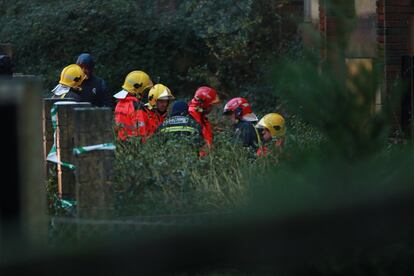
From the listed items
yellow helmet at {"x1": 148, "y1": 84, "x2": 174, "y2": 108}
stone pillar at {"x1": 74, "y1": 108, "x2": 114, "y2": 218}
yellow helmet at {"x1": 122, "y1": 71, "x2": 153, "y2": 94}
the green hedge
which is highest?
the green hedge

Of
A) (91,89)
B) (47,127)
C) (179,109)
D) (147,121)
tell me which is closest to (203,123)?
(179,109)

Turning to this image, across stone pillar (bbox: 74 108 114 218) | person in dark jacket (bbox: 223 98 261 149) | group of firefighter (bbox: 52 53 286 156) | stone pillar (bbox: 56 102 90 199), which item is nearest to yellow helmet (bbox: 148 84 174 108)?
group of firefighter (bbox: 52 53 286 156)

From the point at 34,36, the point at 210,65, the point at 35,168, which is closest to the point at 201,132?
the point at 35,168

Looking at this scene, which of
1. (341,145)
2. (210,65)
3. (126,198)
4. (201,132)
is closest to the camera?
(341,145)

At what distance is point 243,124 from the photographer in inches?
395

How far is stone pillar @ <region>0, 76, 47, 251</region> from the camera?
2.40 meters

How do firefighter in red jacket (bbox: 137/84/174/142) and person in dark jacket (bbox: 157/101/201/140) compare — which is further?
firefighter in red jacket (bbox: 137/84/174/142)

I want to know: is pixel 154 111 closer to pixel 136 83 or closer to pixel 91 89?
pixel 136 83

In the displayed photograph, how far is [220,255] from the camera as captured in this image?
2418 millimetres

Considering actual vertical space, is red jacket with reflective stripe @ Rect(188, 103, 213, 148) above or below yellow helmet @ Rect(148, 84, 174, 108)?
below

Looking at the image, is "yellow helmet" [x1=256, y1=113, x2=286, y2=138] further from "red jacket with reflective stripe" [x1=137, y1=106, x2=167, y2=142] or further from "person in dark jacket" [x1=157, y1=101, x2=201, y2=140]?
"red jacket with reflective stripe" [x1=137, y1=106, x2=167, y2=142]

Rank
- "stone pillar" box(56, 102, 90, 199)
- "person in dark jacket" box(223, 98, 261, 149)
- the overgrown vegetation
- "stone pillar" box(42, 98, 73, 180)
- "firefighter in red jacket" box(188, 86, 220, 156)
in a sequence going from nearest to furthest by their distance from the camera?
the overgrown vegetation < "stone pillar" box(56, 102, 90, 199) < "stone pillar" box(42, 98, 73, 180) < "person in dark jacket" box(223, 98, 261, 149) < "firefighter in red jacket" box(188, 86, 220, 156)

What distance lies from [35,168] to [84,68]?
937cm

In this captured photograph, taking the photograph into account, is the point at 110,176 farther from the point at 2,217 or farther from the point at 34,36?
the point at 34,36
